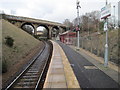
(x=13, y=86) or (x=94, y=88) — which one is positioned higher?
(x=94, y=88)

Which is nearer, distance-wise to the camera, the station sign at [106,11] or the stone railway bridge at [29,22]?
the station sign at [106,11]

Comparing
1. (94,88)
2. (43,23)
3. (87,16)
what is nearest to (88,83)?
(94,88)

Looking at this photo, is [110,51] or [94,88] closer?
[94,88]

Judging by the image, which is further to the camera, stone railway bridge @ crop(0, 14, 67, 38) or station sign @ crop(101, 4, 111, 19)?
stone railway bridge @ crop(0, 14, 67, 38)

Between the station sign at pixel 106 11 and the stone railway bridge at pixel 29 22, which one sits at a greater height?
the stone railway bridge at pixel 29 22

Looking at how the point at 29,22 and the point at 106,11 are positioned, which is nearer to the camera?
the point at 106,11

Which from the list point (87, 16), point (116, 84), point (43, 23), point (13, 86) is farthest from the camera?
point (87, 16)

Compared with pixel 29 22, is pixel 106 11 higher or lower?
lower

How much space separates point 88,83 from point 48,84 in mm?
1933

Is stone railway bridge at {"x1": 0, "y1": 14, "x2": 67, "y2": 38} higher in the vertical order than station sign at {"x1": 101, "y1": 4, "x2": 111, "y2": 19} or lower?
higher

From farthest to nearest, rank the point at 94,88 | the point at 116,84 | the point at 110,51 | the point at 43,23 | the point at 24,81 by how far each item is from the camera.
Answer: the point at 43,23 < the point at 110,51 < the point at 24,81 < the point at 116,84 < the point at 94,88

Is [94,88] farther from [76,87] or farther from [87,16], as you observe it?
[87,16]

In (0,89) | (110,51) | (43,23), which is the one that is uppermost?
(43,23)

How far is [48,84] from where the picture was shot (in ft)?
24.4
